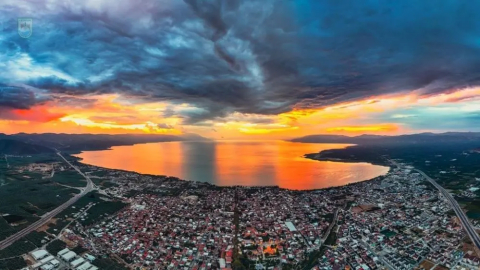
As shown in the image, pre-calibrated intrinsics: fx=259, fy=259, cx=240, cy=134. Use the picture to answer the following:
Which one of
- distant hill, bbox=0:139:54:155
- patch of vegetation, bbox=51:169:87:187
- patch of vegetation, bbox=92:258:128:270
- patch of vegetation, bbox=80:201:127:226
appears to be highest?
distant hill, bbox=0:139:54:155

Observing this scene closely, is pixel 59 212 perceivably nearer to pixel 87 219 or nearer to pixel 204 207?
pixel 87 219

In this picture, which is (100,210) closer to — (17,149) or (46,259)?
(46,259)

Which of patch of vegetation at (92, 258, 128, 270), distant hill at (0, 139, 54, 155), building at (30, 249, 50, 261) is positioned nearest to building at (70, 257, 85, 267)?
patch of vegetation at (92, 258, 128, 270)

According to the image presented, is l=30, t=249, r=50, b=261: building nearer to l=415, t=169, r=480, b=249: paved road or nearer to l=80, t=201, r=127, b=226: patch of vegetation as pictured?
l=80, t=201, r=127, b=226: patch of vegetation

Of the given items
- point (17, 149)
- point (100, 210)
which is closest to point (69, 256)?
point (100, 210)

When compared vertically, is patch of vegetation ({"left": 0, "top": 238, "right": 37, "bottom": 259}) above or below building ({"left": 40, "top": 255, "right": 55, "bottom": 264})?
above

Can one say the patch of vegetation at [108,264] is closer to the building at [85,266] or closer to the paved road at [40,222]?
the building at [85,266]

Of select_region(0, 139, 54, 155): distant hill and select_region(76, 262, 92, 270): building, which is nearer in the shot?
select_region(76, 262, 92, 270): building

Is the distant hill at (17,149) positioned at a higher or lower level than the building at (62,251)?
higher

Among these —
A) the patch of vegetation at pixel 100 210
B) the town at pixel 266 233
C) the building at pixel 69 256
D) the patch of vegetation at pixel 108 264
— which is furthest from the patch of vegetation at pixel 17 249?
the patch of vegetation at pixel 108 264

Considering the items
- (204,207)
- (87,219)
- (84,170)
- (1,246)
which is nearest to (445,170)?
(204,207)

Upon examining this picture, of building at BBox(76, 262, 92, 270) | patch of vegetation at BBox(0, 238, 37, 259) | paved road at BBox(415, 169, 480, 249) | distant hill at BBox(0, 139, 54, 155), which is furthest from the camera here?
distant hill at BBox(0, 139, 54, 155)
